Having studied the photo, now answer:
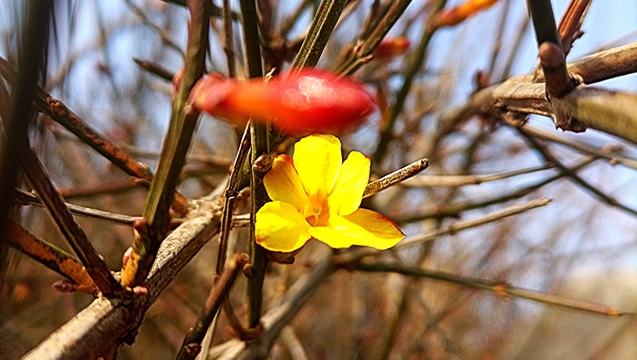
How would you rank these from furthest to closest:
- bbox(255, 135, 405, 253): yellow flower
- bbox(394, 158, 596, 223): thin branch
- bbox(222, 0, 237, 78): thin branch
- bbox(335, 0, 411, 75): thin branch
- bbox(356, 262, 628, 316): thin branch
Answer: bbox(394, 158, 596, 223): thin branch < bbox(356, 262, 628, 316): thin branch < bbox(335, 0, 411, 75): thin branch < bbox(222, 0, 237, 78): thin branch < bbox(255, 135, 405, 253): yellow flower

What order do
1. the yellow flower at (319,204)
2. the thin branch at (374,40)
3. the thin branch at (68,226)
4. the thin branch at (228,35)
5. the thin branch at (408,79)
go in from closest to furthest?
the thin branch at (68,226) < the yellow flower at (319,204) < the thin branch at (228,35) < the thin branch at (374,40) < the thin branch at (408,79)

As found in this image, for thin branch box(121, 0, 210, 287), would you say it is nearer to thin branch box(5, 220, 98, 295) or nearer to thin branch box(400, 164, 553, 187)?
thin branch box(5, 220, 98, 295)

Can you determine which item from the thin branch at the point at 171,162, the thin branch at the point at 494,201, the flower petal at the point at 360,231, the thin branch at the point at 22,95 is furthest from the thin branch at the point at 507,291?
the thin branch at the point at 22,95

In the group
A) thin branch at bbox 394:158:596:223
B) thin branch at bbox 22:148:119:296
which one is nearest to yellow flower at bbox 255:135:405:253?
thin branch at bbox 22:148:119:296

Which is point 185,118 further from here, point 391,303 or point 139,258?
point 391,303

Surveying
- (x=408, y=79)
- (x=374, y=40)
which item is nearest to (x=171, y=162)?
(x=374, y=40)

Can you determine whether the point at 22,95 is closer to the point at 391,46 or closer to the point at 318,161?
the point at 318,161

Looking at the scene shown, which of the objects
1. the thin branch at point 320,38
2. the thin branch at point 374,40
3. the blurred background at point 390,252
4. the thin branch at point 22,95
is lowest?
the blurred background at point 390,252

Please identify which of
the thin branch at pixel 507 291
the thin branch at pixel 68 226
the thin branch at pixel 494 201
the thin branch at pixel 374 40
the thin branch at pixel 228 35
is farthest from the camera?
the thin branch at pixel 494 201

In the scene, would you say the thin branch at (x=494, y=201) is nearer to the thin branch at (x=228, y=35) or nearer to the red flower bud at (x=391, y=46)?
the red flower bud at (x=391, y=46)
